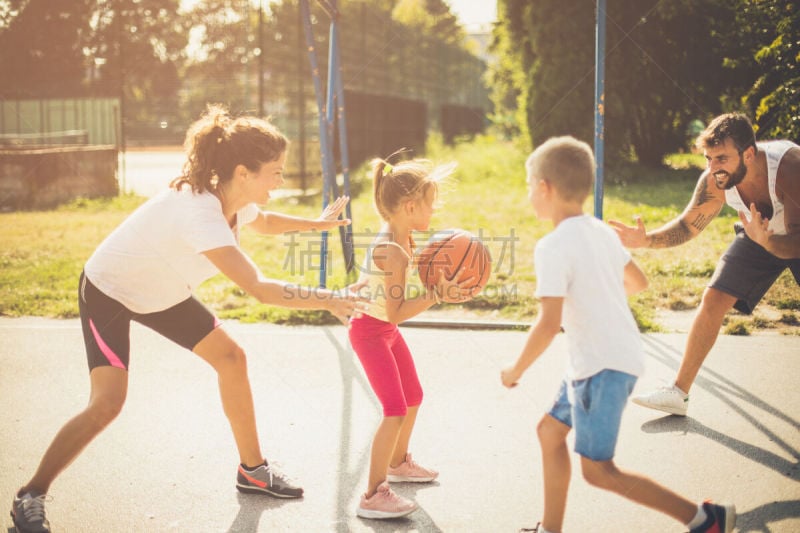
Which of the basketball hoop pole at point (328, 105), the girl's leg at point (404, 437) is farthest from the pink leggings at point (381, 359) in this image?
the basketball hoop pole at point (328, 105)

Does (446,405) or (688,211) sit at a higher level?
(688,211)

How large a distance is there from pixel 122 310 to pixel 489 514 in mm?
1739

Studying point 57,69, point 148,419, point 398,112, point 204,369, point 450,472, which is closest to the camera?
point 450,472

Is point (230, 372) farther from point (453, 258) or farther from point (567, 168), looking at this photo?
point (567, 168)

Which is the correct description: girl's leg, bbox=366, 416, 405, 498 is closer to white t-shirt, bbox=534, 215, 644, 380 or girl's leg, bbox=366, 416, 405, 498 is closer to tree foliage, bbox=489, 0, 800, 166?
white t-shirt, bbox=534, 215, 644, 380

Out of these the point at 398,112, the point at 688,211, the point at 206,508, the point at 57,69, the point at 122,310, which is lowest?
the point at 206,508

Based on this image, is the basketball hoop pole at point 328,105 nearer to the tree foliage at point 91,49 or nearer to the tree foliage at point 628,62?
the tree foliage at point 628,62

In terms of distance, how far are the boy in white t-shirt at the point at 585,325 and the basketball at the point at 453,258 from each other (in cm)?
84

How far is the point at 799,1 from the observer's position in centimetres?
801

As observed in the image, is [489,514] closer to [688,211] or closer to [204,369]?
[688,211]

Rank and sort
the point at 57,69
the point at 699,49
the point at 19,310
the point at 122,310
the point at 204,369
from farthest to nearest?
the point at 57,69
the point at 699,49
the point at 19,310
the point at 204,369
the point at 122,310

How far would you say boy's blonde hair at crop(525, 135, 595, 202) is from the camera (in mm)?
2586

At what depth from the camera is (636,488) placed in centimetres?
255

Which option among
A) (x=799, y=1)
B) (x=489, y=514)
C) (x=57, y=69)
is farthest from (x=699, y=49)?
(x=57, y=69)
